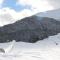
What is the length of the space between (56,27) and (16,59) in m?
1.44

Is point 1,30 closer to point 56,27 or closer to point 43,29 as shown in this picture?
point 43,29

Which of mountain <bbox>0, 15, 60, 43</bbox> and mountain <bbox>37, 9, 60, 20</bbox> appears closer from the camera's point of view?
mountain <bbox>0, 15, 60, 43</bbox>

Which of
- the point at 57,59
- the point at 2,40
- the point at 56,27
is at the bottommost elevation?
the point at 57,59

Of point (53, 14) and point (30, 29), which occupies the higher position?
point (53, 14)

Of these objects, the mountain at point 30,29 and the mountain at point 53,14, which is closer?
the mountain at point 30,29

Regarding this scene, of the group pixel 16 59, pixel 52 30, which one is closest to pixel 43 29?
pixel 52 30

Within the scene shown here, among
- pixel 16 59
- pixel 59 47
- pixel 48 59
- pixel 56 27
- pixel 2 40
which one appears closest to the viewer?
pixel 16 59

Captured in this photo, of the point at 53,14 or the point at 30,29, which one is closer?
the point at 30,29

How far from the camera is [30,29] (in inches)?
105

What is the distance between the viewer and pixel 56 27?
109 inches

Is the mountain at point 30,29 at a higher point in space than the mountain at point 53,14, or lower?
lower

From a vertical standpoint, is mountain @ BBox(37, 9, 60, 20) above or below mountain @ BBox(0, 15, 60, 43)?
above

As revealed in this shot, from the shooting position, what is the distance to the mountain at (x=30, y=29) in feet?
8.52

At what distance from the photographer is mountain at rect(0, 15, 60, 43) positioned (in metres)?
2.60
